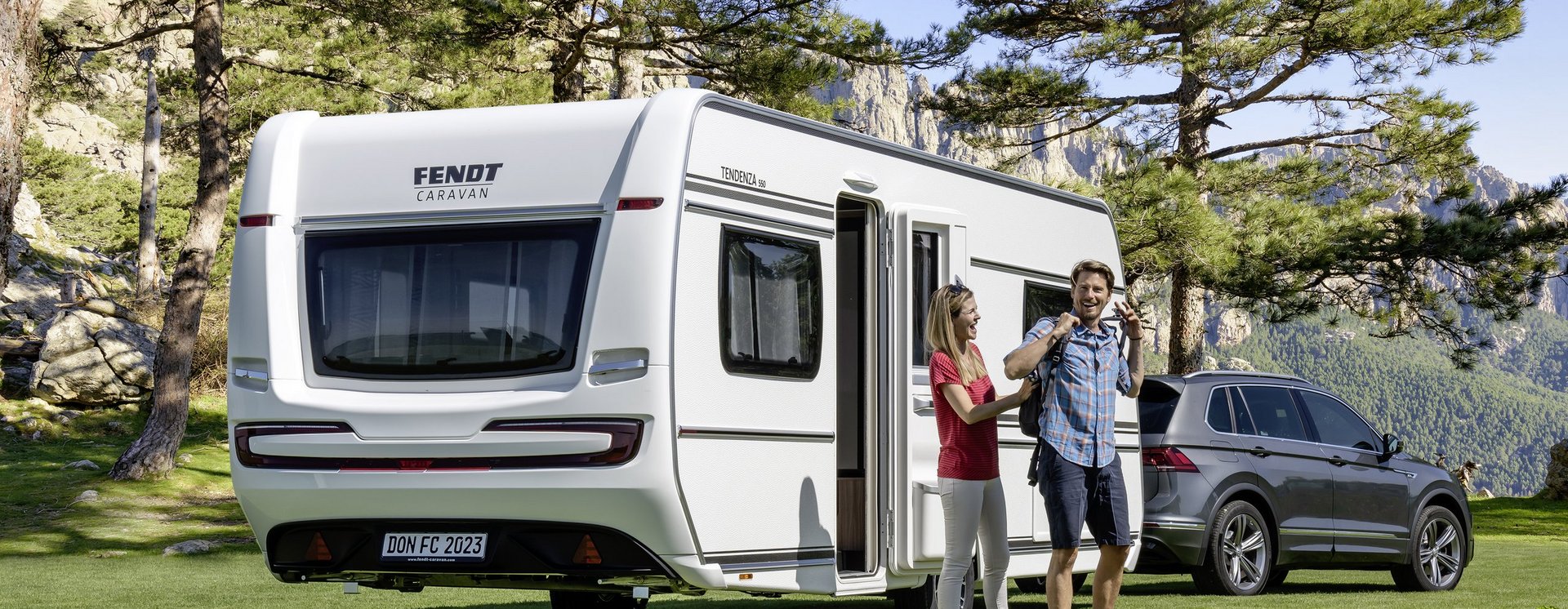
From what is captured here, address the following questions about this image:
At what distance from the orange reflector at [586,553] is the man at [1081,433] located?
1.81 meters

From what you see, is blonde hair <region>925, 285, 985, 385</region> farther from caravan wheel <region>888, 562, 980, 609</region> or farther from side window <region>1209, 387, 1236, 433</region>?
side window <region>1209, 387, 1236, 433</region>

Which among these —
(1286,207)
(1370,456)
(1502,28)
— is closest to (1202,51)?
(1286,207)

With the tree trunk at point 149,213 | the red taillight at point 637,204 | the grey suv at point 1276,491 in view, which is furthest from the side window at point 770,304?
the tree trunk at point 149,213

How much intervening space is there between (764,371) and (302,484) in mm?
1961

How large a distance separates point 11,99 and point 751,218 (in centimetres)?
511

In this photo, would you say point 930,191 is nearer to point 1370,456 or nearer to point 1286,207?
point 1370,456

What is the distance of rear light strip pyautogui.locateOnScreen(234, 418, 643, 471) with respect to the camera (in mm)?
5766

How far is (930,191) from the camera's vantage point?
7637 millimetres

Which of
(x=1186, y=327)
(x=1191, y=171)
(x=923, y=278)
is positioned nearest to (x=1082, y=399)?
(x=923, y=278)

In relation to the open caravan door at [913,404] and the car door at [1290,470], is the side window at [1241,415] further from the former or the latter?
the open caravan door at [913,404]

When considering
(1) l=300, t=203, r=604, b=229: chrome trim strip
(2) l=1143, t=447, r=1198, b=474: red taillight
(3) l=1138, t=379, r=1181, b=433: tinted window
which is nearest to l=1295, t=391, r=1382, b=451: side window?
(3) l=1138, t=379, r=1181, b=433: tinted window

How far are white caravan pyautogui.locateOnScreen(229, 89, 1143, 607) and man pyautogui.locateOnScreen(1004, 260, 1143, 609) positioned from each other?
1.06m

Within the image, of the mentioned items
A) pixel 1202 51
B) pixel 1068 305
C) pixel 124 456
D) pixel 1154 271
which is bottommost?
pixel 124 456

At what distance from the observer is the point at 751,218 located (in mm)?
6418
